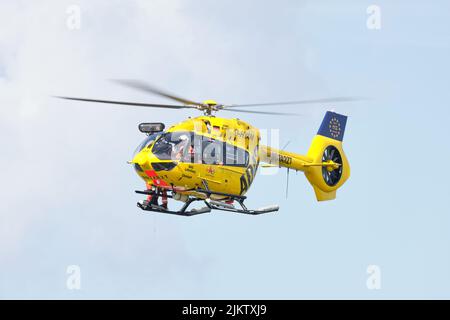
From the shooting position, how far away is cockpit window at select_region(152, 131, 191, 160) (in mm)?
34625

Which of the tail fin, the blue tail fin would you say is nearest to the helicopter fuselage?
the tail fin

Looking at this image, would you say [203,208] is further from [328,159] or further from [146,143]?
[328,159]

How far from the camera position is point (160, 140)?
35.0m

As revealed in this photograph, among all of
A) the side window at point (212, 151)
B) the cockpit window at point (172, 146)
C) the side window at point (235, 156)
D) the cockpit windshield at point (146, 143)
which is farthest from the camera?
the side window at point (235, 156)

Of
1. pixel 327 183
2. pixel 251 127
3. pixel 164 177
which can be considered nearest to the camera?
pixel 164 177

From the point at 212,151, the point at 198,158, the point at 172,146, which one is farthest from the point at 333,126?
the point at 172,146

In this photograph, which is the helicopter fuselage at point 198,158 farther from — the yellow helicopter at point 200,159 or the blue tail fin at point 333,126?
the blue tail fin at point 333,126

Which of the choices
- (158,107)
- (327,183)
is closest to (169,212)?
(158,107)

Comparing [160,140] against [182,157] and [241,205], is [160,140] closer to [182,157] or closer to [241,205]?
[182,157]

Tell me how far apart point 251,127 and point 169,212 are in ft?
14.1

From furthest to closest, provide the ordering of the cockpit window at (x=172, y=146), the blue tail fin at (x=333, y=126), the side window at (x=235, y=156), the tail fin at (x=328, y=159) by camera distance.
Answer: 1. the blue tail fin at (x=333, y=126)
2. the tail fin at (x=328, y=159)
3. the side window at (x=235, y=156)
4. the cockpit window at (x=172, y=146)

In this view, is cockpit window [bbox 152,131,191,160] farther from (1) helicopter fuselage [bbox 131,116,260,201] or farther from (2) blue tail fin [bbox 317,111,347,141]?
(2) blue tail fin [bbox 317,111,347,141]

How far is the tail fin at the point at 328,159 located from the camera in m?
42.0

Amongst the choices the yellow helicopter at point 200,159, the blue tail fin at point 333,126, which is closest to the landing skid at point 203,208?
the yellow helicopter at point 200,159
